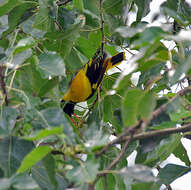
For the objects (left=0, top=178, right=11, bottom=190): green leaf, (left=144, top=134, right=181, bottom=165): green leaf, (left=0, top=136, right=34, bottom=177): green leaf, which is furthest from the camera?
(left=144, top=134, right=181, bottom=165): green leaf

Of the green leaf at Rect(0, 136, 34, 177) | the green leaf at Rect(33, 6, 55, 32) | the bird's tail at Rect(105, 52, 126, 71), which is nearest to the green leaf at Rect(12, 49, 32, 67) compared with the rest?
the green leaf at Rect(0, 136, 34, 177)

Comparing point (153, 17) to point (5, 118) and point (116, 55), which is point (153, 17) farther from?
point (5, 118)

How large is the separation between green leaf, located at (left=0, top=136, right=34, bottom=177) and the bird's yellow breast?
3.27 ft

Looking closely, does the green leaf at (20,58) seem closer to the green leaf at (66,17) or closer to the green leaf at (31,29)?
the green leaf at (31,29)

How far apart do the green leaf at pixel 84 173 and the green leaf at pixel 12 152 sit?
225 mm

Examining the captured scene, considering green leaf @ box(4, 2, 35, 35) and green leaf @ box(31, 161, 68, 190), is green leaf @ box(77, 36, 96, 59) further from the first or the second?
green leaf @ box(31, 161, 68, 190)

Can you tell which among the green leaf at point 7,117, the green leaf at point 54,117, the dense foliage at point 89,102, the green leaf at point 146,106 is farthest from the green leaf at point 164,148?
the green leaf at point 7,117

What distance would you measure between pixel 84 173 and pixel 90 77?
121cm

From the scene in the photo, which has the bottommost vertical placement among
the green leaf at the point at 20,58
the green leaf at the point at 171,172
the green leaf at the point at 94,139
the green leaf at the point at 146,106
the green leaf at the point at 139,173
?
the green leaf at the point at 171,172

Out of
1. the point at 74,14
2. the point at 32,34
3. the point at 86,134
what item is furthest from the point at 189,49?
the point at 86,134

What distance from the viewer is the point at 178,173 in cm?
157

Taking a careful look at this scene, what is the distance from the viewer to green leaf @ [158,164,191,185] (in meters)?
1.55

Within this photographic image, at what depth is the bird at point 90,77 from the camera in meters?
2.13

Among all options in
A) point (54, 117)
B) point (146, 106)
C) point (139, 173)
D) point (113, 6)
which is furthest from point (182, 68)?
point (113, 6)
